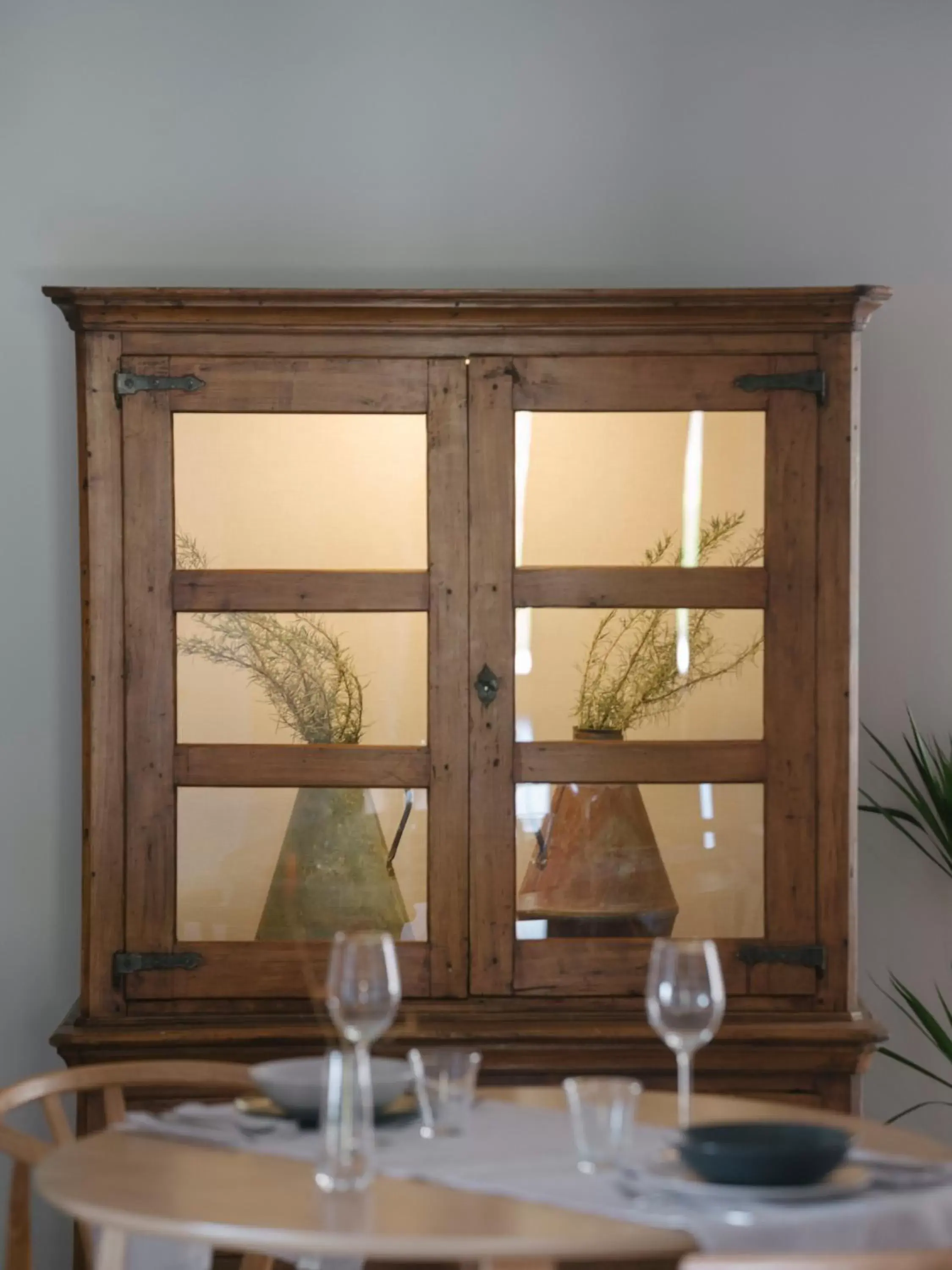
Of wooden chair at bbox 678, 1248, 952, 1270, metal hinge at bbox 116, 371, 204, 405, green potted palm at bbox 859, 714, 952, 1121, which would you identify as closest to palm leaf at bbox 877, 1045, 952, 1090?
green potted palm at bbox 859, 714, 952, 1121

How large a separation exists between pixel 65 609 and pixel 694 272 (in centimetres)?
156

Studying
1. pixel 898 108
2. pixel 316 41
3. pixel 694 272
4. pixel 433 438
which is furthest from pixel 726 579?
pixel 316 41

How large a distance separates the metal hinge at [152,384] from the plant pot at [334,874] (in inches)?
31.8

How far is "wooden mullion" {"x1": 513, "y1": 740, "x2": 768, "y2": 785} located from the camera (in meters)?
2.86

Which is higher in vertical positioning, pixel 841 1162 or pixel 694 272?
pixel 694 272

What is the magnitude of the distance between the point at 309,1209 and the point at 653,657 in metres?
1.55

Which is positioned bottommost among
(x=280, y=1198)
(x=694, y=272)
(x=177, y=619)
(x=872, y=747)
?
(x=280, y=1198)

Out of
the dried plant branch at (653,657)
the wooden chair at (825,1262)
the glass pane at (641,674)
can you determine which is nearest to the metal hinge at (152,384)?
the glass pane at (641,674)

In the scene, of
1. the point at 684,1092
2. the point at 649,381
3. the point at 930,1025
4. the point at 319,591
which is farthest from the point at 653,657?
the point at 684,1092

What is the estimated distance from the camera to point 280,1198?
1.54 meters

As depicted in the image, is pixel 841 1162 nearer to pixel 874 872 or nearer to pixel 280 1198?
pixel 280 1198

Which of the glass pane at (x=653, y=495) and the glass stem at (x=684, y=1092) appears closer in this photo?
the glass stem at (x=684, y=1092)

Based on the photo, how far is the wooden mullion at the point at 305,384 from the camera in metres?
2.85

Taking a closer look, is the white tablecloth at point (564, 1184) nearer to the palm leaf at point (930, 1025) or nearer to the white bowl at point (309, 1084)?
the white bowl at point (309, 1084)
